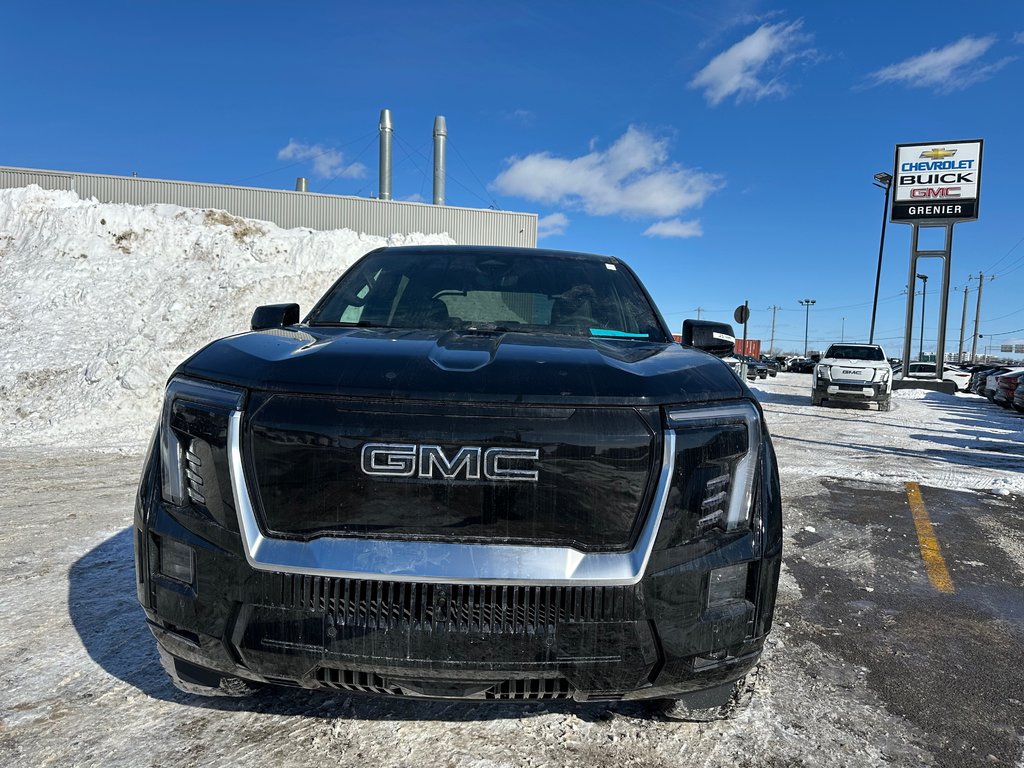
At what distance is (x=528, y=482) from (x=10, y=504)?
555cm

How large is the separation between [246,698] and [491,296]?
1963 millimetres

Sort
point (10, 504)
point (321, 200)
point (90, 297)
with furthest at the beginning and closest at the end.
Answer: point (321, 200) → point (90, 297) → point (10, 504)

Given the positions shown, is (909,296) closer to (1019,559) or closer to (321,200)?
(321,200)

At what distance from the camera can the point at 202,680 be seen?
5.98 ft

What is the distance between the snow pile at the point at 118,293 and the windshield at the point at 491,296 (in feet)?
23.8

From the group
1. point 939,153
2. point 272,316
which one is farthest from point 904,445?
point 939,153

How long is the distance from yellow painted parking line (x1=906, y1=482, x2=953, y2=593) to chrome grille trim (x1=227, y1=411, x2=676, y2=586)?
309cm

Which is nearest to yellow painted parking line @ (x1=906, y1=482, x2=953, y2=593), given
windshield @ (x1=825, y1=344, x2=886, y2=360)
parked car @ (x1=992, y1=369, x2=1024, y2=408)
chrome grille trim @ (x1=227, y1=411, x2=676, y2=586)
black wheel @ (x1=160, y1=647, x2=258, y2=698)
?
chrome grille trim @ (x1=227, y1=411, x2=676, y2=586)

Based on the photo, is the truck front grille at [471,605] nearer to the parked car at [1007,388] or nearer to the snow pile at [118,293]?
the snow pile at [118,293]

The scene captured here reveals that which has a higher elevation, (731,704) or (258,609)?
(258,609)

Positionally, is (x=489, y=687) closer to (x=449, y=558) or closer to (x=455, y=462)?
(x=449, y=558)

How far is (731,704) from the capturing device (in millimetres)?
2268

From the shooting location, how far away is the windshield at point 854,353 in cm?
1705

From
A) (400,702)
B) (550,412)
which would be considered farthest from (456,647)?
(400,702)
